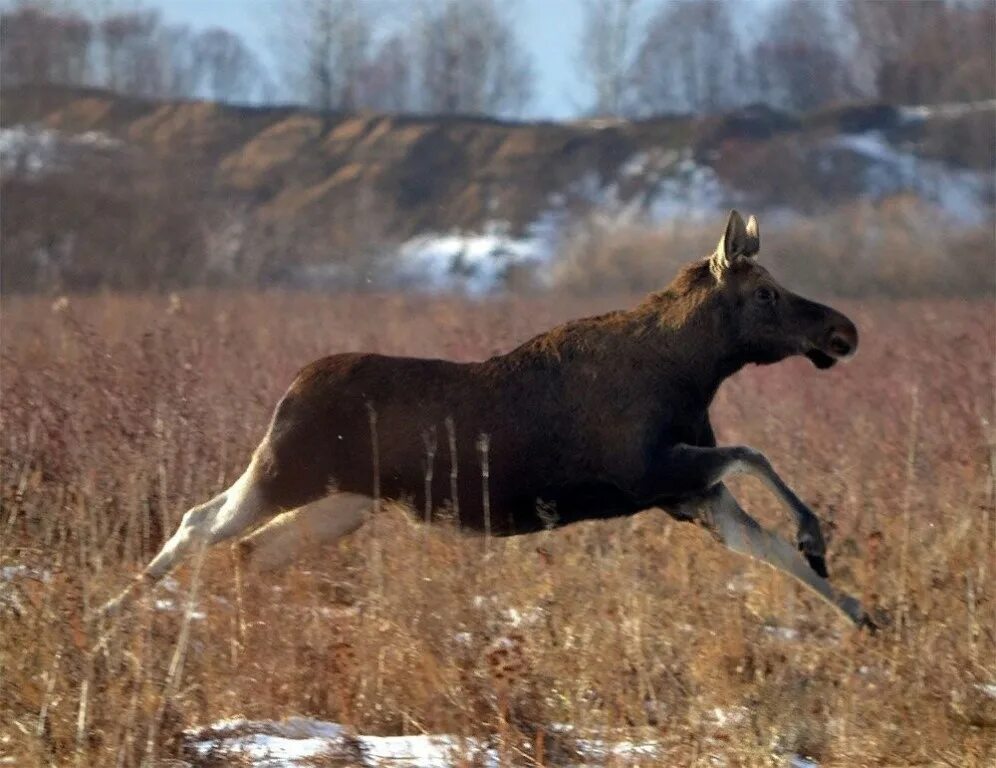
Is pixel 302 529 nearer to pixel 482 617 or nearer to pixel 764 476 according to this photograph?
pixel 482 617

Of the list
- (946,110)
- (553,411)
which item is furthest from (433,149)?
(553,411)

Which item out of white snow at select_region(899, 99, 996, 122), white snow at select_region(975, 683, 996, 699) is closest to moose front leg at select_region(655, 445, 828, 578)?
white snow at select_region(975, 683, 996, 699)

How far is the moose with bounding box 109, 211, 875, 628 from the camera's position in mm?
7031

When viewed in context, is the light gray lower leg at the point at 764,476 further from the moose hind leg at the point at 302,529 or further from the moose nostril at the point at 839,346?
the moose hind leg at the point at 302,529

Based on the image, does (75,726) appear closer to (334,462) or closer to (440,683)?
(440,683)

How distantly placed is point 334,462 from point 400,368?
20.3 inches

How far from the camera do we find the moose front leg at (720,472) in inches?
271

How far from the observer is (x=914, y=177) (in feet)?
141

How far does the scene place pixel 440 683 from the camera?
585 centimetres

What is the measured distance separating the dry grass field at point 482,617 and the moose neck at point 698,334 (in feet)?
3.15

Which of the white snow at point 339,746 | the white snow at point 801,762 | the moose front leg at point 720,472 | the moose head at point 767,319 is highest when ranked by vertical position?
the moose head at point 767,319

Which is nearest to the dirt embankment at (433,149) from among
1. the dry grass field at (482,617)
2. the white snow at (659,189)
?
the white snow at (659,189)

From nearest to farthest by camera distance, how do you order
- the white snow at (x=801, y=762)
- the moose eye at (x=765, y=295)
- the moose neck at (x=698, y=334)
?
the white snow at (x=801, y=762) < the moose neck at (x=698, y=334) < the moose eye at (x=765, y=295)

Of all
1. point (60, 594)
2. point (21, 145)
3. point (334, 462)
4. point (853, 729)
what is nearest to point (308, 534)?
point (334, 462)
